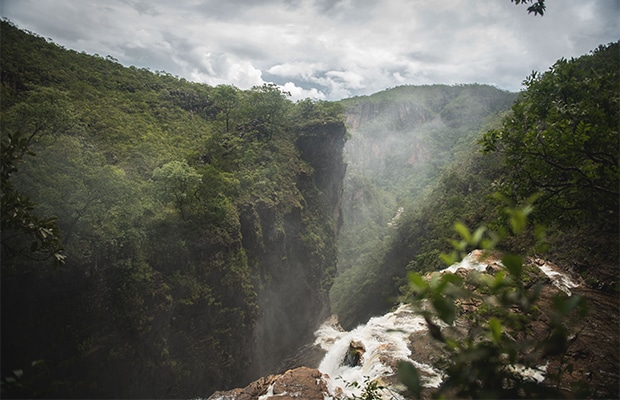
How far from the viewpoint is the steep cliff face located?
23.6 metres

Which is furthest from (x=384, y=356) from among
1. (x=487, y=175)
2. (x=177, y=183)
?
(x=487, y=175)

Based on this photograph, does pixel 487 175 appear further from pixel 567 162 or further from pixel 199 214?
pixel 567 162

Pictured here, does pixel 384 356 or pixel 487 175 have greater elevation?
pixel 487 175

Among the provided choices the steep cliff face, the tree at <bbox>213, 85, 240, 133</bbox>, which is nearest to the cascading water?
the steep cliff face

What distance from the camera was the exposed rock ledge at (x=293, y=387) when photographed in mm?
8392

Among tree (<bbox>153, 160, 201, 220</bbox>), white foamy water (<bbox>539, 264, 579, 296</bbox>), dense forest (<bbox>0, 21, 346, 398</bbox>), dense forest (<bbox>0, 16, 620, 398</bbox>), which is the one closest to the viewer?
dense forest (<bbox>0, 16, 620, 398</bbox>)

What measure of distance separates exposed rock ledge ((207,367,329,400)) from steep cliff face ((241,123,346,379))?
1308 cm

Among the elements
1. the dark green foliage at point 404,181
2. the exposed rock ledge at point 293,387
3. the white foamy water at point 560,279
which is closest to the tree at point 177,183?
the exposed rock ledge at point 293,387

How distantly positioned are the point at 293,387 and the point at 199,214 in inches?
476

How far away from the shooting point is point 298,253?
2972 centimetres

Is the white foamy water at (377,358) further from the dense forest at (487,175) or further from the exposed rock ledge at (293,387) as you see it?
the dense forest at (487,175)

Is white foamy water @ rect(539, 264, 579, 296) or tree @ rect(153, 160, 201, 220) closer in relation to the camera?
white foamy water @ rect(539, 264, 579, 296)

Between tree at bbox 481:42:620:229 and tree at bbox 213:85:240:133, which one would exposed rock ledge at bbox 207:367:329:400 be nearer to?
tree at bbox 481:42:620:229

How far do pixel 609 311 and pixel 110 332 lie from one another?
17038mm
